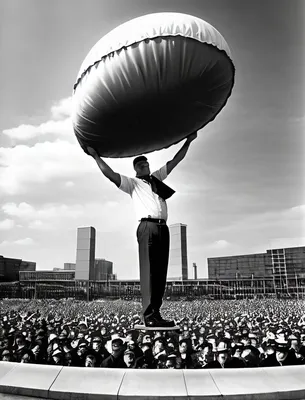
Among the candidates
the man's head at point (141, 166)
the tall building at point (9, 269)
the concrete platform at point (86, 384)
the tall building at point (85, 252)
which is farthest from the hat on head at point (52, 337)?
the tall building at point (9, 269)

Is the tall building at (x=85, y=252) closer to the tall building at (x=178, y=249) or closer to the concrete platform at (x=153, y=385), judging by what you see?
the tall building at (x=178, y=249)

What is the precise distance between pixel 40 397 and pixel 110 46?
10.1 ft

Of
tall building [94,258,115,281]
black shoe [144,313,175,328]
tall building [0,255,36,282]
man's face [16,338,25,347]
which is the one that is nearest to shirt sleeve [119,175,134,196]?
black shoe [144,313,175,328]

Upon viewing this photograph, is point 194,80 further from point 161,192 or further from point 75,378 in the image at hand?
point 75,378

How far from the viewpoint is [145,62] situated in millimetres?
2914

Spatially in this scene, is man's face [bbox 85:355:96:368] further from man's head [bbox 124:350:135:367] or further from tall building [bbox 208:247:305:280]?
tall building [bbox 208:247:305:280]

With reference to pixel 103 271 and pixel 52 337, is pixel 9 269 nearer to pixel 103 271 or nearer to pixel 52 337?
pixel 103 271

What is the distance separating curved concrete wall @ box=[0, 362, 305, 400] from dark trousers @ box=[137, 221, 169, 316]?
743mm

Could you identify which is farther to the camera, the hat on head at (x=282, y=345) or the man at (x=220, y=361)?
the hat on head at (x=282, y=345)

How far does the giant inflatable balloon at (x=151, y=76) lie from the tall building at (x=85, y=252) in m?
4.97

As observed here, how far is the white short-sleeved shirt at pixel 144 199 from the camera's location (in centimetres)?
379

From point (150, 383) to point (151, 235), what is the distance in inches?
58.2

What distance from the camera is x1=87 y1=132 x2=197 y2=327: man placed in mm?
3639

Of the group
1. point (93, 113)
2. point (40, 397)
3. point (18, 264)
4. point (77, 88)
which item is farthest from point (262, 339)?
point (18, 264)
